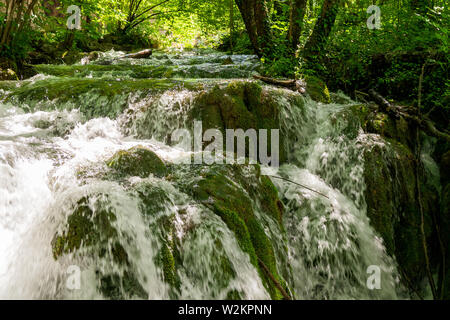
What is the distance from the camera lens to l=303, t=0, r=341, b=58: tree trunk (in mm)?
6445

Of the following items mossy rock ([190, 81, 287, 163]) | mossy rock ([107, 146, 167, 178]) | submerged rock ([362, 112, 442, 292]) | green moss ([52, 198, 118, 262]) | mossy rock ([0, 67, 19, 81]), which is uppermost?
mossy rock ([0, 67, 19, 81])

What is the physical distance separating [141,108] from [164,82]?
2.49 ft

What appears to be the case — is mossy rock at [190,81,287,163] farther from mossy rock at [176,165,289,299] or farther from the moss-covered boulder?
the moss-covered boulder

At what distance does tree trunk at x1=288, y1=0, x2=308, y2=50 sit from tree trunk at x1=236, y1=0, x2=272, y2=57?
0.58 meters

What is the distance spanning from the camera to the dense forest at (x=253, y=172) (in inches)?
80.8

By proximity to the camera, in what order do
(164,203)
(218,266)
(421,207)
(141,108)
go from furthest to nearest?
(141,108)
(421,207)
(164,203)
(218,266)

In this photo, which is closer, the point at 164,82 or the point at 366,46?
the point at 164,82

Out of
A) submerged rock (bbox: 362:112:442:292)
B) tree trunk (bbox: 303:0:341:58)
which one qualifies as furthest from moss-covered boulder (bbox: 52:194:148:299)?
tree trunk (bbox: 303:0:341:58)

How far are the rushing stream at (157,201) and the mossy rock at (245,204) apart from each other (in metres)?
0.06

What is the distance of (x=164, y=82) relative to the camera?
5.02 meters

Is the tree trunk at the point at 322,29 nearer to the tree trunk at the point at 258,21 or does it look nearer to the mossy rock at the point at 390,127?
the tree trunk at the point at 258,21

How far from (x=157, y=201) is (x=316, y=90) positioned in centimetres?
409
